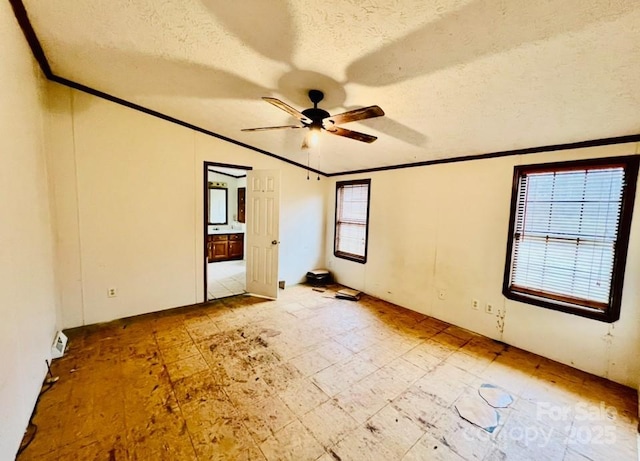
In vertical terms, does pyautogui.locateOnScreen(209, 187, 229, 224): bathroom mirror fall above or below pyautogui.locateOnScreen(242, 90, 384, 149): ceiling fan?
below

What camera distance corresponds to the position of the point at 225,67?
2.25m

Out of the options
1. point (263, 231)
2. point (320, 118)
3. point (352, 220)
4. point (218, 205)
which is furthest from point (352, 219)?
point (218, 205)

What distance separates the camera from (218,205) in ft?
24.3

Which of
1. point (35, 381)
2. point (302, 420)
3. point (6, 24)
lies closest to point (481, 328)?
point (302, 420)

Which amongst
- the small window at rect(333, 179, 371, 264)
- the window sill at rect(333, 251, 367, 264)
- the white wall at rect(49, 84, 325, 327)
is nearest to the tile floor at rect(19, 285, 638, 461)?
the white wall at rect(49, 84, 325, 327)

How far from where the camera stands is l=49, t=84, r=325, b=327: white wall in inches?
118

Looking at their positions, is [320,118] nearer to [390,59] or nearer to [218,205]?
[390,59]

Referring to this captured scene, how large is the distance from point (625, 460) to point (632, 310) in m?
1.31

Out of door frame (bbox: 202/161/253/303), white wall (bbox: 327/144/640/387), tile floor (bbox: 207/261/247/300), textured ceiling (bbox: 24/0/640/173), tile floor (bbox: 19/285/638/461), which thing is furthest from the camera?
tile floor (bbox: 207/261/247/300)

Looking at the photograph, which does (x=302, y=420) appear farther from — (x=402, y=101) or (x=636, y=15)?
(x=636, y=15)

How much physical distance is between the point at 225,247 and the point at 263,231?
2800 millimetres

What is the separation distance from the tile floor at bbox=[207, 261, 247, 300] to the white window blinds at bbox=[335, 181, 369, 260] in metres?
2.02

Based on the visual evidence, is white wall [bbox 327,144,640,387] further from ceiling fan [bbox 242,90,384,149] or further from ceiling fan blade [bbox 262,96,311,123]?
ceiling fan blade [bbox 262,96,311,123]

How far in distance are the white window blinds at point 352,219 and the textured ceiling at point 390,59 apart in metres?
1.91
